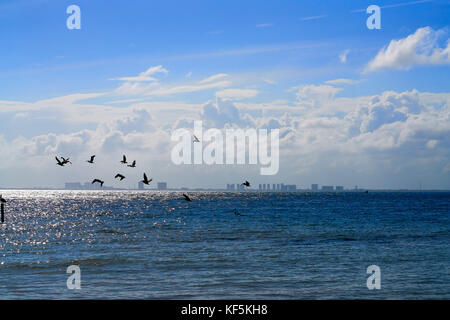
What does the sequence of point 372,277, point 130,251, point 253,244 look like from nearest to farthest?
1. point 372,277
2. point 130,251
3. point 253,244

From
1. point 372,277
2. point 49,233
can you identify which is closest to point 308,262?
point 372,277

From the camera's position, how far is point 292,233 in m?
59.8

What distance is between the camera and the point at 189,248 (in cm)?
4494

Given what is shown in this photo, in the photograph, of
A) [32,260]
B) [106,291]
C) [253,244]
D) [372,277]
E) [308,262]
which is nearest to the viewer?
[106,291]
